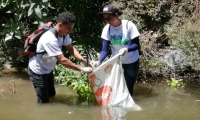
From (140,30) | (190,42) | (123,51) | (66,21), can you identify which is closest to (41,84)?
(66,21)

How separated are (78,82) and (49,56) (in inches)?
40.1

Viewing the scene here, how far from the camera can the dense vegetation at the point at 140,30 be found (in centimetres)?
579

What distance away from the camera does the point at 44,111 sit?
470 centimetres

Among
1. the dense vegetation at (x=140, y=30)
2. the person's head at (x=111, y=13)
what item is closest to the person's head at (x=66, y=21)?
the person's head at (x=111, y=13)

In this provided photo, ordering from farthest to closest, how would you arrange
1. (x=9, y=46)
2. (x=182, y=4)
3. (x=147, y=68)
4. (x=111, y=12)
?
(x=9, y=46)
(x=182, y=4)
(x=147, y=68)
(x=111, y=12)

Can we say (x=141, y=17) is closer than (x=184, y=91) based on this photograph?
No

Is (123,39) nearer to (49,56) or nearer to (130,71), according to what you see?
(130,71)

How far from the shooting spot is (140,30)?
672cm

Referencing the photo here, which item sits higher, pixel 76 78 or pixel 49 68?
pixel 49 68

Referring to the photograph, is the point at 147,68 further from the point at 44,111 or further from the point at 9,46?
the point at 9,46

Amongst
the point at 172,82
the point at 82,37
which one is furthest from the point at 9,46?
the point at 172,82

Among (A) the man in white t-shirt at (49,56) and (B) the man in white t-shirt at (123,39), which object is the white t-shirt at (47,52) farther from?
(B) the man in white t-shirt at (123,39)

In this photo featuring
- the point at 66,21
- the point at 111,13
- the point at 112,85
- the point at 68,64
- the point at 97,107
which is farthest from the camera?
the point at 97,107

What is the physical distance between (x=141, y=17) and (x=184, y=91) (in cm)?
188
